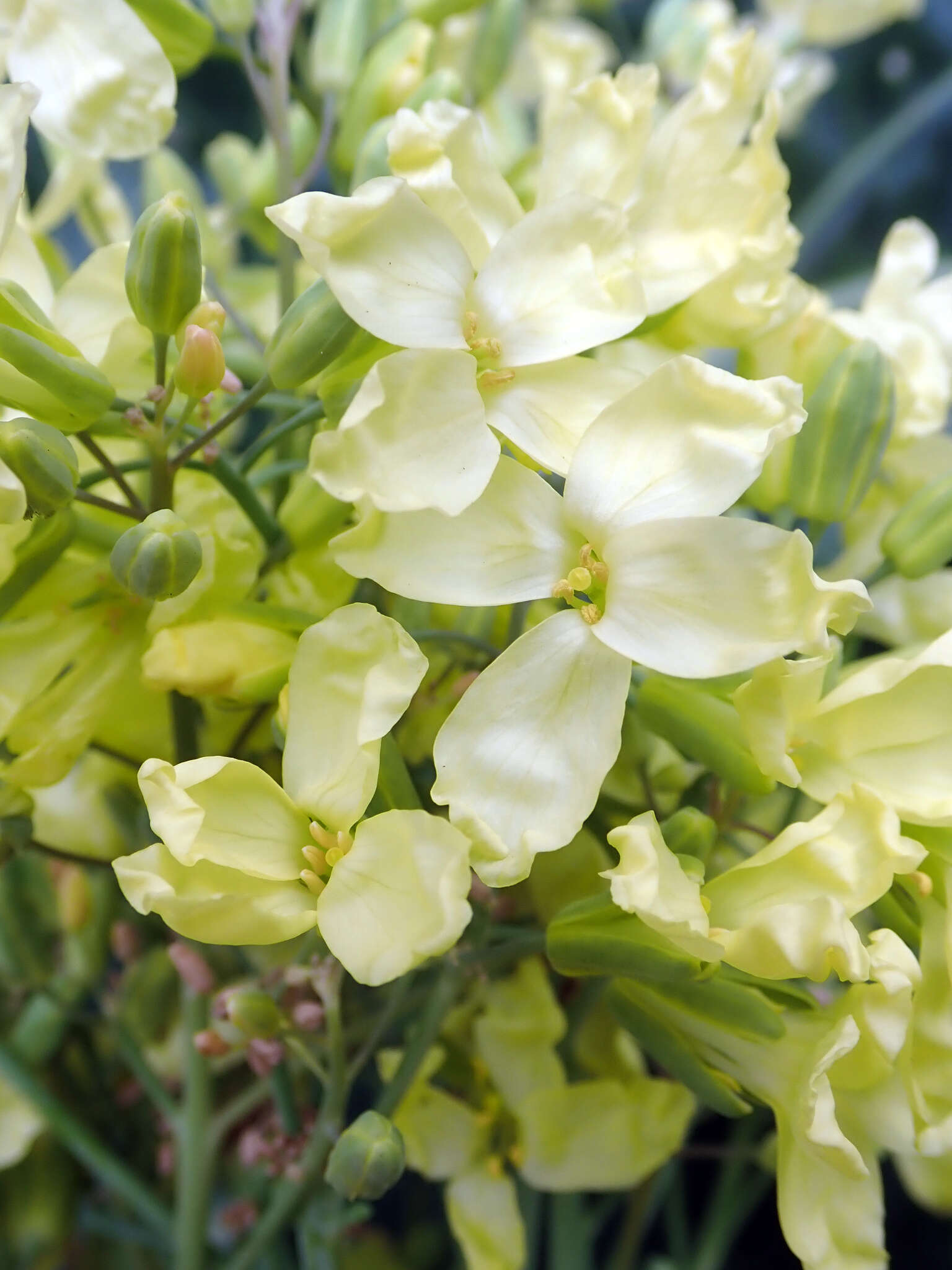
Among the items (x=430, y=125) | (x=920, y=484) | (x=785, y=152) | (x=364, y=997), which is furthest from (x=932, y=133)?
(x=364, y=997)

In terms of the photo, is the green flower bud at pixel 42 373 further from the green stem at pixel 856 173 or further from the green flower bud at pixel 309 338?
the green stem at pixel 856 173

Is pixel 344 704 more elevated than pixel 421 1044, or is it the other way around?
pixel 344 704

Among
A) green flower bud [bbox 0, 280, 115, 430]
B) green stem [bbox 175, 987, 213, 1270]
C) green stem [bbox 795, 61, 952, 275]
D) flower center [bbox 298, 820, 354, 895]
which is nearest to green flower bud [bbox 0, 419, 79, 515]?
green flower bud [bbox 0, 280, 115, 430]

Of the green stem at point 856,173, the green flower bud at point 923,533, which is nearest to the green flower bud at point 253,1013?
the green flower bud at point 923,533

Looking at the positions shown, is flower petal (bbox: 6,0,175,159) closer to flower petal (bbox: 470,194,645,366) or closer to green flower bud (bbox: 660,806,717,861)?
flower petal (bbox: 470,194,645,366)

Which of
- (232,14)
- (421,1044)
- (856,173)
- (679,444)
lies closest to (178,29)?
(232,14)

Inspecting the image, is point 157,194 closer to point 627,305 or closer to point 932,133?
point 627,305

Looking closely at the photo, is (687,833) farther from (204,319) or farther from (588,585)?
(204,319)
